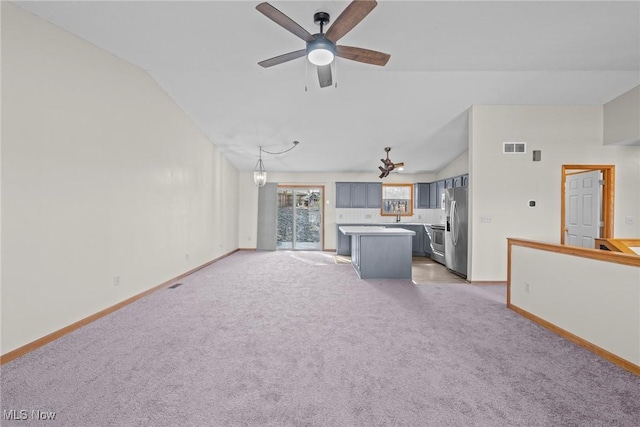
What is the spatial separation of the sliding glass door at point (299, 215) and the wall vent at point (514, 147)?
15.5 ft

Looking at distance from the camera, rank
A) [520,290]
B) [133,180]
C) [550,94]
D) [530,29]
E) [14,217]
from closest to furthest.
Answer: [14,217]
[530,29]
[520,290]
[133,180]
[550,94]

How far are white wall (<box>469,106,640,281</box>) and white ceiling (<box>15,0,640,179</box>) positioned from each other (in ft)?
0.84

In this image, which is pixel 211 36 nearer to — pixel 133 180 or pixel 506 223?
pixel 133 180

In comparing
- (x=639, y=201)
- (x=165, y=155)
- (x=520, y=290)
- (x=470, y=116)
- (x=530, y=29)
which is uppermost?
(x=530, y=29)

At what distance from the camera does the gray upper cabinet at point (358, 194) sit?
762cm

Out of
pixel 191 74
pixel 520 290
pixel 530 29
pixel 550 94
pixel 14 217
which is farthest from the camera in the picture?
pixel 550 94

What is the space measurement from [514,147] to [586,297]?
2751mm

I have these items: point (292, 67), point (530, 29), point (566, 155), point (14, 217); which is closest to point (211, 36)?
point (292, 67)

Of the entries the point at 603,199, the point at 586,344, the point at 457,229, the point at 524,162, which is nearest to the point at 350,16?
the point at 586,344

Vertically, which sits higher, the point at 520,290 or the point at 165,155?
the point at 165,155

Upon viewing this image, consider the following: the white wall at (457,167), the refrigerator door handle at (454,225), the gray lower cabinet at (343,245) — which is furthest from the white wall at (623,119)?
the gray lower cabinet at (343,245)

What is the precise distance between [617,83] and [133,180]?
21.9ft

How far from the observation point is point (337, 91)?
3988 millimetres

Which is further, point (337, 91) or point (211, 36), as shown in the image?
point (337, 91)
